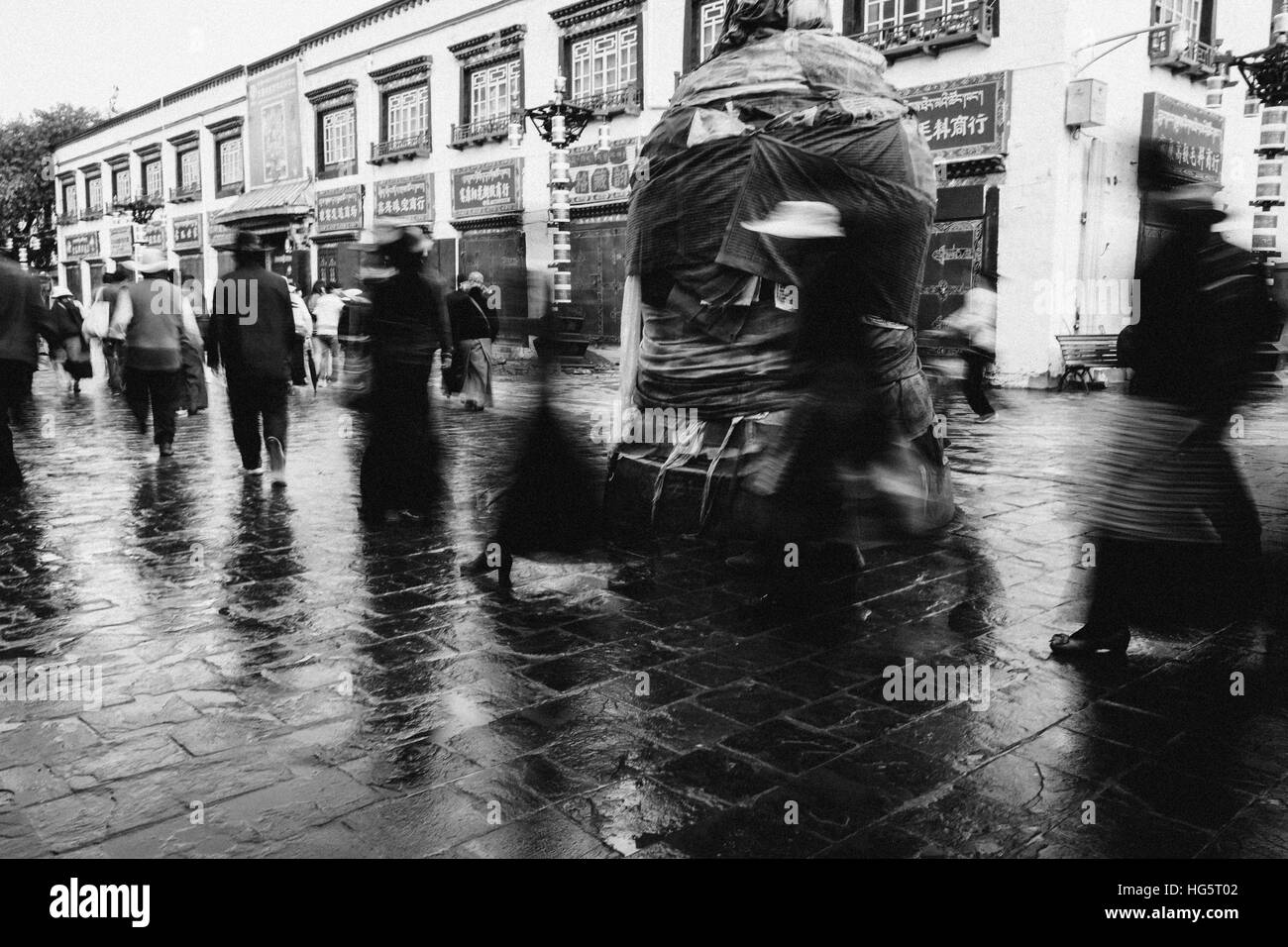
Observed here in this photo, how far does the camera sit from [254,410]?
8164 millimetres

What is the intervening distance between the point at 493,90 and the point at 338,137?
6463 mm

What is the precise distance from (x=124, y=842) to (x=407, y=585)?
260 centimetres

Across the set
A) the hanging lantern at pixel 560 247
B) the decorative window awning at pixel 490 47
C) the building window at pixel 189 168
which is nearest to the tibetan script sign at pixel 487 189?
the decorative window awning at pixel 490 47

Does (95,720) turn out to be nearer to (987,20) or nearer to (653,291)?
(653,291)

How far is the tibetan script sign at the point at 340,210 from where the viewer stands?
26656 mm

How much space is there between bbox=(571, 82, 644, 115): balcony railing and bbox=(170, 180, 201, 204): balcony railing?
17.5 meters

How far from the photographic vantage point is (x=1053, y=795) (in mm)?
3029

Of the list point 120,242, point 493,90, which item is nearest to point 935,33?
point 493,90

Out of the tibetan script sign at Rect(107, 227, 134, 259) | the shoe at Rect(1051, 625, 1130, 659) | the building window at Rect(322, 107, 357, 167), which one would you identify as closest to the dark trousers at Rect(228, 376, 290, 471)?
the shoe at Rect(1051, 625, 1130, 659)

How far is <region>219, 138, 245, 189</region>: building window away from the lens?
31.5 metres

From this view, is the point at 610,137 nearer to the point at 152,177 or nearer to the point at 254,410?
the point at 254,410

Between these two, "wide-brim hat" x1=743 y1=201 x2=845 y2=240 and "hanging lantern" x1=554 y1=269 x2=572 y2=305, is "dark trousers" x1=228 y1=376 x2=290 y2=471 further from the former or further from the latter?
"hanging lantern" x1=554 y1=269 x2=572 y2=305
